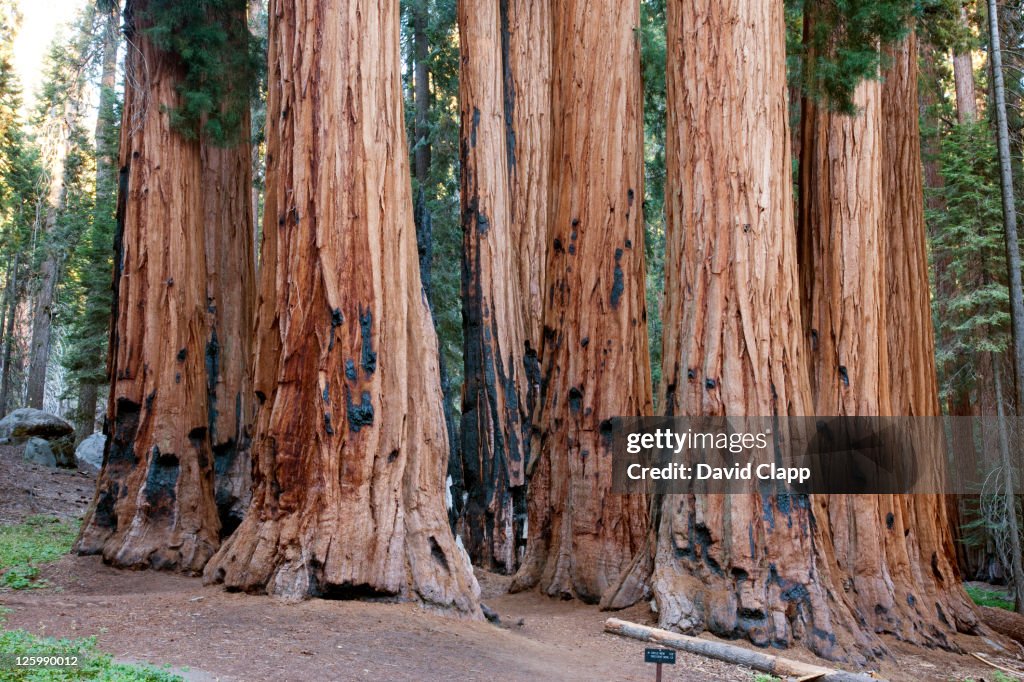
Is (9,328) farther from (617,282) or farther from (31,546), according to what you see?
(617,282)

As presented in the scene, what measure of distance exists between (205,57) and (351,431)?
6069mm

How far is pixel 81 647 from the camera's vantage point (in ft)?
16.4

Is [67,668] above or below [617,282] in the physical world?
below

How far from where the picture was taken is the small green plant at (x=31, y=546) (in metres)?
7.93

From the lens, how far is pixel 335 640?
5.62 metres

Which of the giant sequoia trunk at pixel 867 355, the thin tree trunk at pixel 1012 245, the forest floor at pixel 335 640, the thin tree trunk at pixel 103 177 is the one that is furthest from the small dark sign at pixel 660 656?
the thin tree trunk at pixel 103 177

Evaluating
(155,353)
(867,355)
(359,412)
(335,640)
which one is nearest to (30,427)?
(155,353)

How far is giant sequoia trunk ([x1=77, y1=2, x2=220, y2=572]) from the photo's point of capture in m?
9.48

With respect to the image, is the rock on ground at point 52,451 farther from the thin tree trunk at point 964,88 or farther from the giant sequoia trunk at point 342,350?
the thin tree trunk at point 964,88

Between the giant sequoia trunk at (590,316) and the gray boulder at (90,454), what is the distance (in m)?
13.2

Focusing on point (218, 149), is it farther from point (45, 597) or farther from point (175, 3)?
point (45, 597)

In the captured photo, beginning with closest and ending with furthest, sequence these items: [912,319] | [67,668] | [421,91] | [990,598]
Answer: [67,668], [912,319], [990,598], [421,91]

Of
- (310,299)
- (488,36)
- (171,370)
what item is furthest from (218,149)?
(310,299)

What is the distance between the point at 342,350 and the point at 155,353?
3941 millimetres
